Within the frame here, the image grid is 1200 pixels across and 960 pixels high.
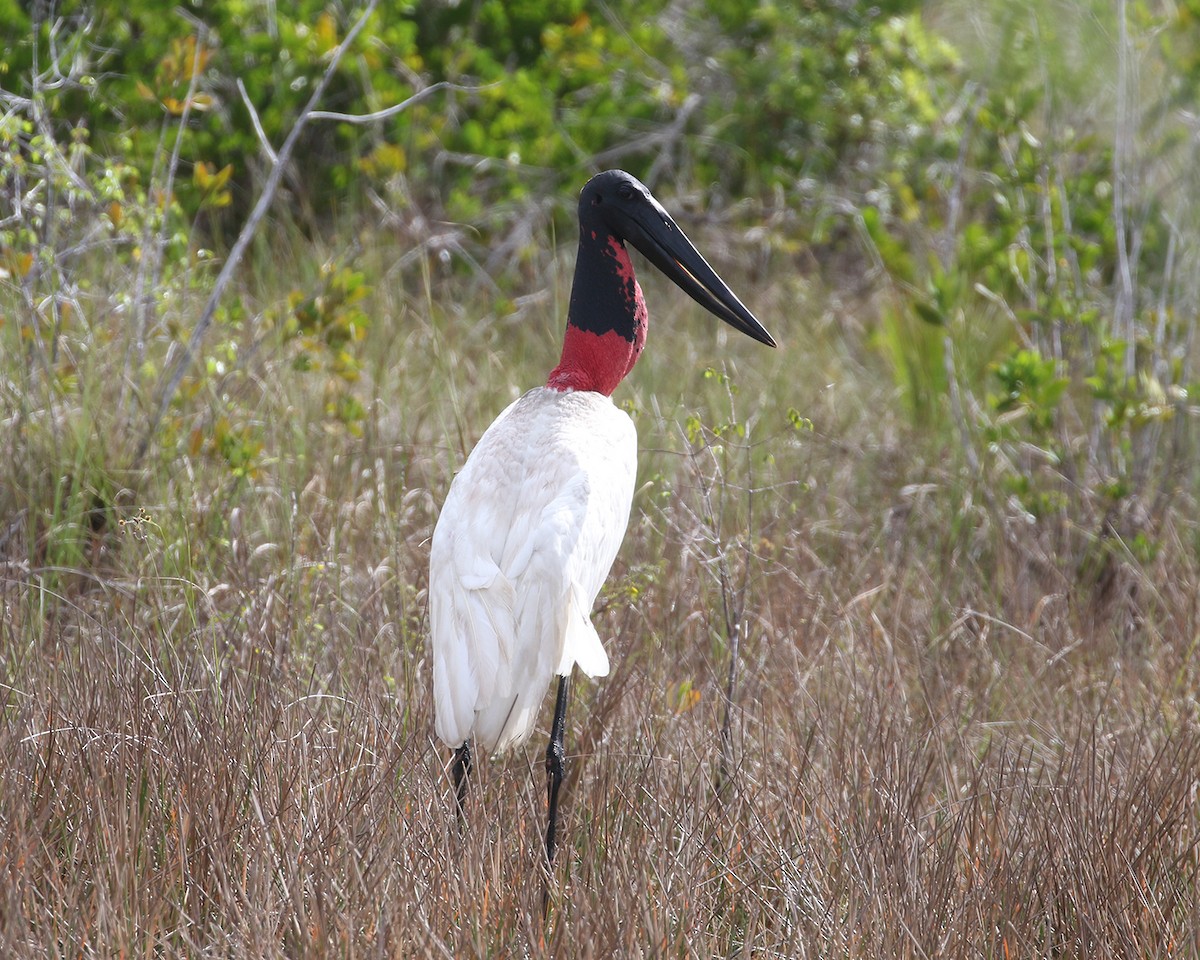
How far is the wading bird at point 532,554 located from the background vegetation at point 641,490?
14cm

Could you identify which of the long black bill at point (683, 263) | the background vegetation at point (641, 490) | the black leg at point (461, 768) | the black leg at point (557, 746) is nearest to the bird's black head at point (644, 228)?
the long black bill at point (683, 263)

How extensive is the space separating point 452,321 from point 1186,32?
410cm

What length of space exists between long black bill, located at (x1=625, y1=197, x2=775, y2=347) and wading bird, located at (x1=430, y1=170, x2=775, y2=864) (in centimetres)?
8

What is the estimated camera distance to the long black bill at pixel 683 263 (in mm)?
3145

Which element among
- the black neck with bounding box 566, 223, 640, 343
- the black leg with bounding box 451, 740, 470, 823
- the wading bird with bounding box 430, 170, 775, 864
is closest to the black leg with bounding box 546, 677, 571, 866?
the wading bird with bounding box 430, 170, 775, 864

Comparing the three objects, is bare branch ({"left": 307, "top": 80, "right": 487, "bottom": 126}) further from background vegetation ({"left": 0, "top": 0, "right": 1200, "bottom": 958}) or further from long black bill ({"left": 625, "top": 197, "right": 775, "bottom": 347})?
long black bill ({"left": 625, "top": 197, "right": 775, "bottom": 347})

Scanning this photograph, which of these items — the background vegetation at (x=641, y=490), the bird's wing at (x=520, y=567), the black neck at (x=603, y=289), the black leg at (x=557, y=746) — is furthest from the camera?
the black neck at (x=603, y=289)

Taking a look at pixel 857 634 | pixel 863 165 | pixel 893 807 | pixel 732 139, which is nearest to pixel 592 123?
pixel 732 139

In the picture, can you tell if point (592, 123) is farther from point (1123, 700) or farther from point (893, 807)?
point (893, 807)

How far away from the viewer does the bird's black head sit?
314 cm

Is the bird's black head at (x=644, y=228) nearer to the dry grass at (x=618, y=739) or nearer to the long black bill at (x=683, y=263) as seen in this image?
the long black bill at (x=683, y=263)

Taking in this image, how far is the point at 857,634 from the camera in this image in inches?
142

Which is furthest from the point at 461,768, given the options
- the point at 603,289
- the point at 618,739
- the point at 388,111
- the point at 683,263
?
the point at 388,111

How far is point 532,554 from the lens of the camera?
8.60 feet
